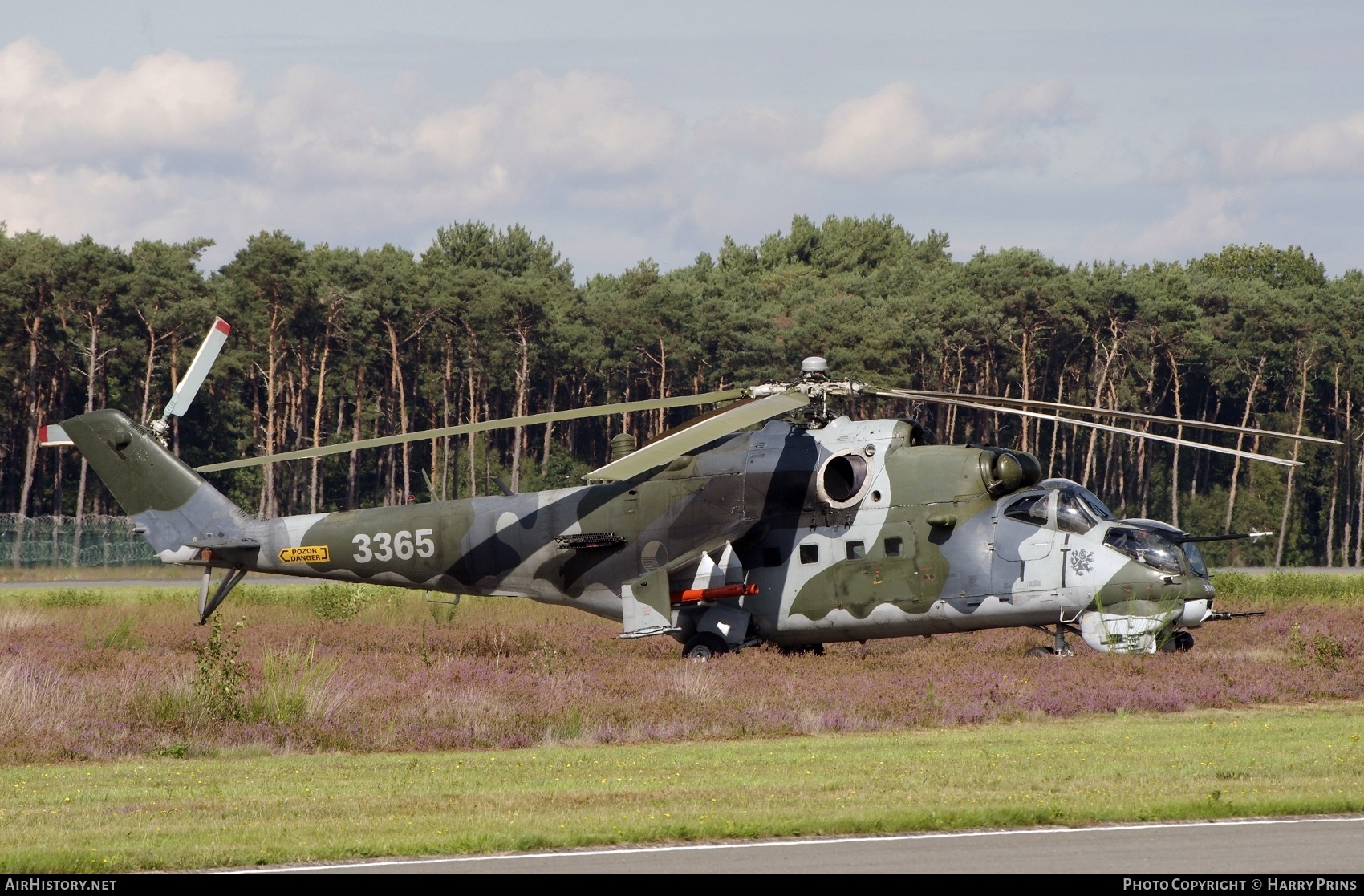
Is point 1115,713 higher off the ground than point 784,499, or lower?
lower

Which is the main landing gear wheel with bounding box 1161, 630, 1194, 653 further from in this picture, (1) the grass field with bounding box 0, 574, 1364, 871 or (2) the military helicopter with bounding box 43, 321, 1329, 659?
(1) the grass field with bounding box 0, 574, 1364, 871

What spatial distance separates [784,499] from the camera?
23656 millimetres

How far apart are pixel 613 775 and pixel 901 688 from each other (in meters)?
7.19

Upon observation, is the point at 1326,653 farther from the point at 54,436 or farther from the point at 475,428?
the point at 54,436

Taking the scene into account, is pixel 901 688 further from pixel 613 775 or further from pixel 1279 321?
pixel 1279 321

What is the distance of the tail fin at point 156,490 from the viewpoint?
87.8ft

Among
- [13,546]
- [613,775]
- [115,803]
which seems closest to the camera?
[115,803]

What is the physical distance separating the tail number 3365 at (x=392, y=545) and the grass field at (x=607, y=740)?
1.71 metres

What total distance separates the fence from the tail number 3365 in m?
34.0

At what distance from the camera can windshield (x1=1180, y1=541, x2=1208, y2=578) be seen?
24.4 m

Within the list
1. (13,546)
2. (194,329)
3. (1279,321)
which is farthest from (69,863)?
(1279,321)

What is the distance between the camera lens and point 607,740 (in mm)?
17875

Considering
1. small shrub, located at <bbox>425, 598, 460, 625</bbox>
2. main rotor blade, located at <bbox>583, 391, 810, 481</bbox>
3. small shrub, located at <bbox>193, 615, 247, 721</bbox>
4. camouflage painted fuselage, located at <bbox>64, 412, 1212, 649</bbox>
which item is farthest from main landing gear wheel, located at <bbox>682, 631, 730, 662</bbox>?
small shrub, located at <bbox>425, 598, 460, 625</bbox>

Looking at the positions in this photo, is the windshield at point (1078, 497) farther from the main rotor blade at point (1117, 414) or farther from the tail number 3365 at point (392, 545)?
the tail number 3365 at point (392, 545)
